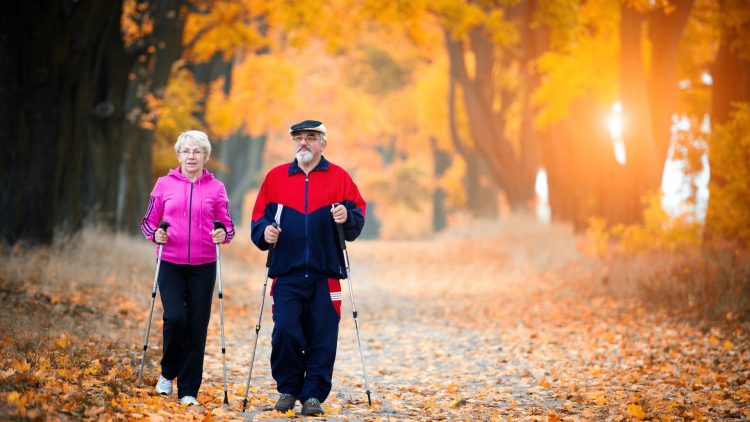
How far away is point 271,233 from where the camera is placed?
671 cm

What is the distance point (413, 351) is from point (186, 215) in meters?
4.66

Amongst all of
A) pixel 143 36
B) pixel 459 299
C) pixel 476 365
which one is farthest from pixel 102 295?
pixel 143 36

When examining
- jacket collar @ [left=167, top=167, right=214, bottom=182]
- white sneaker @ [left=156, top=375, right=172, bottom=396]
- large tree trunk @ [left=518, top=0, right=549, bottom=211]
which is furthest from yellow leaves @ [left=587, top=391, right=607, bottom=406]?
large tree trunk @ [left=518, top=0, right=549, bottom=211]

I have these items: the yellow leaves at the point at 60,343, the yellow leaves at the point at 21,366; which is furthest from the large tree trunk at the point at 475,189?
the yellow leaves at the point at 21,366

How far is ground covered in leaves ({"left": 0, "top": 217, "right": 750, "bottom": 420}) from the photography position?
695 centimetres

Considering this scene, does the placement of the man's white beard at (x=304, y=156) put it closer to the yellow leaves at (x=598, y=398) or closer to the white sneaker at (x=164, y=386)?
the white sneaker at (x=164, y=386)

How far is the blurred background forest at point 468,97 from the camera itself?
41.7 feet

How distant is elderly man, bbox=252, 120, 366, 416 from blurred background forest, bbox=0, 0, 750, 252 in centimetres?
683

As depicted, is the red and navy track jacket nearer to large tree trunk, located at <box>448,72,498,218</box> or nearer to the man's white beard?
the man's white beard

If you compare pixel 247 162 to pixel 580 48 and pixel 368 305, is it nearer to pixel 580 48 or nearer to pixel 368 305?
pixel 580 48

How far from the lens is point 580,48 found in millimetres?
19438

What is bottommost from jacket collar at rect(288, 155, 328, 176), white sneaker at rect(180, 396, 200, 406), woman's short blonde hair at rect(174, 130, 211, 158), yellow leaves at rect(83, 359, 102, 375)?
white sneaker at rect(180, 396, 200, 406)

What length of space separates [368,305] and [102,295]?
499cm

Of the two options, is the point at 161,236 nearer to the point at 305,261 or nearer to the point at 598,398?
the point at 305,261
